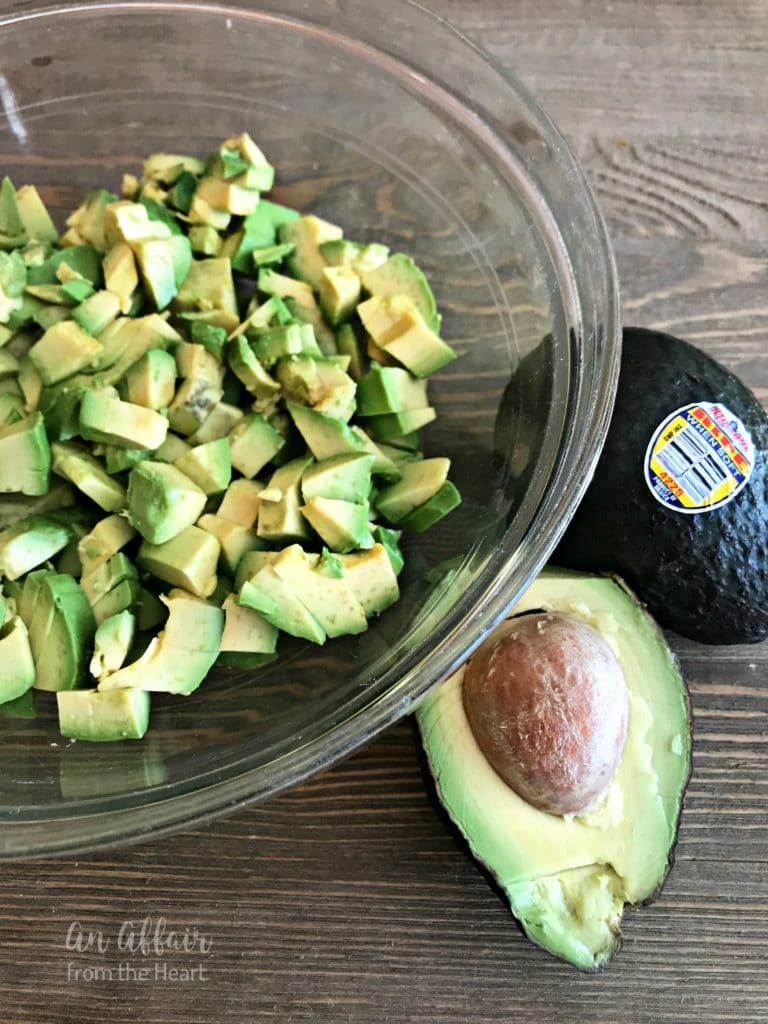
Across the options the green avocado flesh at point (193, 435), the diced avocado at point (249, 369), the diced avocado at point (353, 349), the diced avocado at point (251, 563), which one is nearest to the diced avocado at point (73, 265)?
the green avocado flesh at point (193, 435)

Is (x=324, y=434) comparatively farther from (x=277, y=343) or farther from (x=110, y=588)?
(x=110, y=588)

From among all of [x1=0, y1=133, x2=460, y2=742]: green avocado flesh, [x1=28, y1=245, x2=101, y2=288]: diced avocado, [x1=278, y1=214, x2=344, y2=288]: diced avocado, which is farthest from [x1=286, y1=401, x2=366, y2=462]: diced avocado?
[x1=28, y1=245, x2=101, y2=288]: diced avocado

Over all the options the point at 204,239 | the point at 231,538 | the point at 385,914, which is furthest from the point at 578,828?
the point at 204,239

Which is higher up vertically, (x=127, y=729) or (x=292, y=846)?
(x=127, y=729)

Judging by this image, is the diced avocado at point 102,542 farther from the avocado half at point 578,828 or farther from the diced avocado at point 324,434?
the avocado half at point 578,828

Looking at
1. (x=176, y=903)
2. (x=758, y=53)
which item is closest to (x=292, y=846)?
(x=176, y=903)

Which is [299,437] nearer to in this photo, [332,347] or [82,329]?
[332,347]
